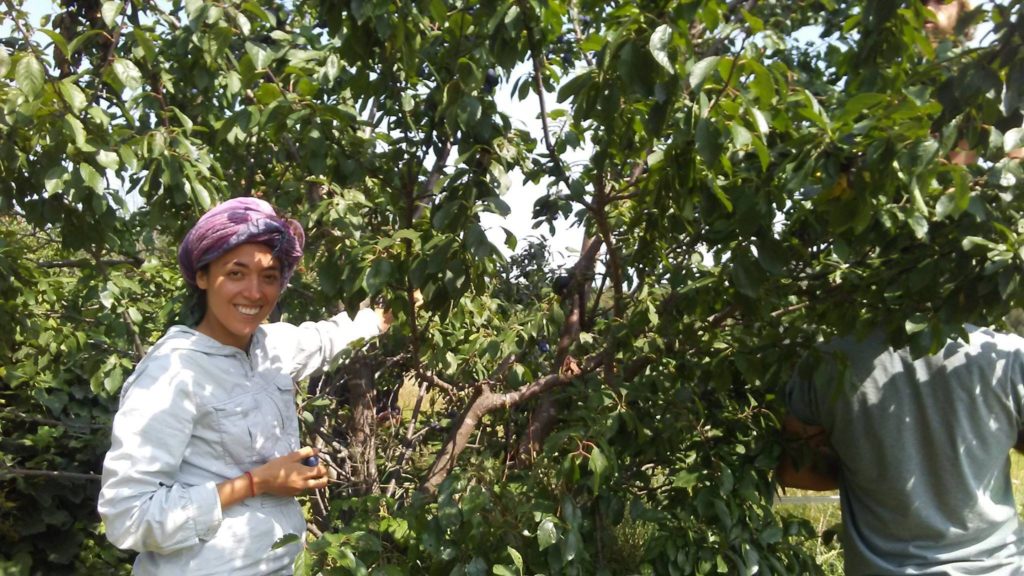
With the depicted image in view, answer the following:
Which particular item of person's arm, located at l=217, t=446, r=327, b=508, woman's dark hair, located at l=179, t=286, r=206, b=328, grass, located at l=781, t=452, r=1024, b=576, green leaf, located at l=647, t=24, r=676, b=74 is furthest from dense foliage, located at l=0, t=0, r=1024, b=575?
grass, located at l=781, t=452, r=1024, b=576

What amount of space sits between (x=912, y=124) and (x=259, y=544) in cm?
133

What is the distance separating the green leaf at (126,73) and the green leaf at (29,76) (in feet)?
1.00

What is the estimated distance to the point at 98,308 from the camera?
316 cm

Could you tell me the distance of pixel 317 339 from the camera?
2.37m

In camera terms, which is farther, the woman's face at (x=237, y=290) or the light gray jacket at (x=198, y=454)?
the woman's face at (x=237, y=290)

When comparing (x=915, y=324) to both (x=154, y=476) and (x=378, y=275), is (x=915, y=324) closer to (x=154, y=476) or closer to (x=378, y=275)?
(x=378, y=275)

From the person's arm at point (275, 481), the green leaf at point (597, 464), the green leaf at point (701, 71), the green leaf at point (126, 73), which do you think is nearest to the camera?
the green leaf at point (701, 71)

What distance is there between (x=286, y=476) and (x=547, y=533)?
57 cm

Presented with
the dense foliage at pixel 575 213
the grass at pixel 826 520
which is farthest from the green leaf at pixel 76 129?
the grass at pixel 826 520

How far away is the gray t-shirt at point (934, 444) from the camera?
2271 millimetres

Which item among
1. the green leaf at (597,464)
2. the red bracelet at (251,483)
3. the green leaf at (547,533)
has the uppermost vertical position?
the green leaf at (597,464)

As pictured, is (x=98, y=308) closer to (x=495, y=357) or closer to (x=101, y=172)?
(x=101, y=172)

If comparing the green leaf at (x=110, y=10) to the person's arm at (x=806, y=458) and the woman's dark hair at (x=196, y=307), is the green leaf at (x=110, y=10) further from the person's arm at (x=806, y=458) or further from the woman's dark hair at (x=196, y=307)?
the person's arm at (x=806, y=458)

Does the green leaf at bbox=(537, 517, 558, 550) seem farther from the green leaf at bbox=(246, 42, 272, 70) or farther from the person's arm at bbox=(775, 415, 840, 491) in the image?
the green leaf at bbox=(246, 42, 272, 70)
